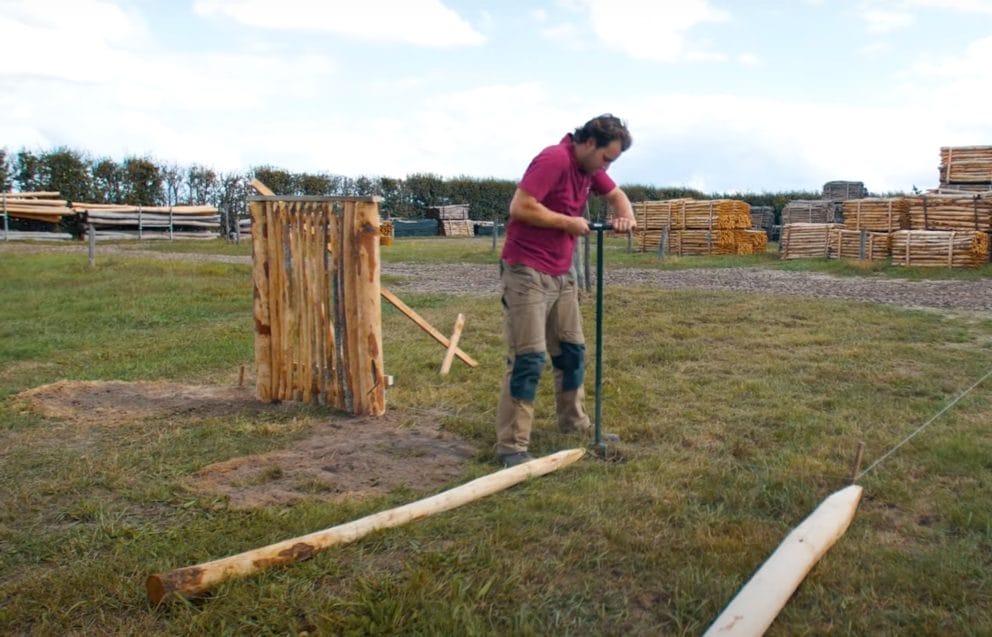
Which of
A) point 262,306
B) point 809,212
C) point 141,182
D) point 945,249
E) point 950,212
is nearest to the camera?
point 262,306

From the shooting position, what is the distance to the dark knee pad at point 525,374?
4.92 meters

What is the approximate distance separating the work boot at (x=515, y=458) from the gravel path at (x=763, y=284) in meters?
9.98

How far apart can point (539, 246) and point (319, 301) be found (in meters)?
2.03

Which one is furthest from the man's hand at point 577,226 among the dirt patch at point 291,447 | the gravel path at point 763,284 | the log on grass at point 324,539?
the gravel path at point 763,284

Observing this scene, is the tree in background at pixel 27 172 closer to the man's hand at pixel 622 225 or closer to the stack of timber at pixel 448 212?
the stack of timber at pixel 448 212

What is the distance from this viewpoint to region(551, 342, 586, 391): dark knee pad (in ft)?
17.4

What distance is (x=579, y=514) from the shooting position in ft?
13.1

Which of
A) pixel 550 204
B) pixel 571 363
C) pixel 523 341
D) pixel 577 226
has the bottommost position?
pixel 571 363

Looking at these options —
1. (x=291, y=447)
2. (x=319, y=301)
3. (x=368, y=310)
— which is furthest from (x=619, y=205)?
(x=291, y=447)

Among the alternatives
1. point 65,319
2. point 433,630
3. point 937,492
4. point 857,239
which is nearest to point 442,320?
point 65,319

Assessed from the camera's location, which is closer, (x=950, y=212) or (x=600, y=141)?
(x=600, y=141)

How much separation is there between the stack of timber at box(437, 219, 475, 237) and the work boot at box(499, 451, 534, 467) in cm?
3817

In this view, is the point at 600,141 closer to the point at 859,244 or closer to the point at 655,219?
the point at 859,244

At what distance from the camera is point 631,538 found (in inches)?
146
